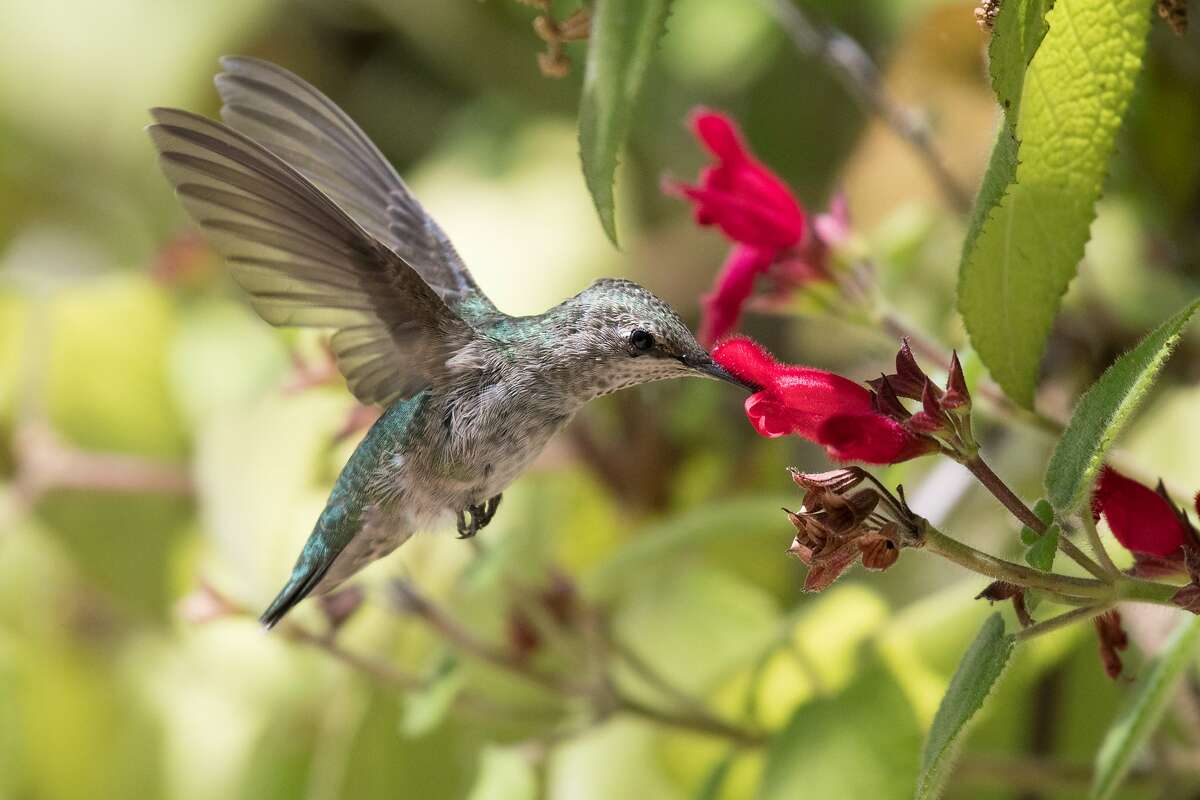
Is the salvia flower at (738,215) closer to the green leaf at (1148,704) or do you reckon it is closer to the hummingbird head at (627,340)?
the hummingbird head at (627,340)

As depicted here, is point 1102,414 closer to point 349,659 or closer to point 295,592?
point 295,592

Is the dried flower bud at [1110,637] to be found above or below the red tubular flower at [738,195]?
below

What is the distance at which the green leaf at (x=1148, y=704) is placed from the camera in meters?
0.90

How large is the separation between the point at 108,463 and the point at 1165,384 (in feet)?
4.79

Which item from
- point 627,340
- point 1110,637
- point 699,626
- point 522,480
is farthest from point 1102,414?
point 522,480

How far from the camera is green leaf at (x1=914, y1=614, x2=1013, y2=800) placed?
0.70 m

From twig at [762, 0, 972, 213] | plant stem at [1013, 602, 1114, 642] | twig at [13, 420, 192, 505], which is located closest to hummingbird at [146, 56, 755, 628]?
plant stem at [1013, 602, 1114, 642]

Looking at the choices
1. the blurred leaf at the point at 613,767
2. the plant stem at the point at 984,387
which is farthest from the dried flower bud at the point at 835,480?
the blurred leaf at the point at 613,767

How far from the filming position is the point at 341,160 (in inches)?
42.0

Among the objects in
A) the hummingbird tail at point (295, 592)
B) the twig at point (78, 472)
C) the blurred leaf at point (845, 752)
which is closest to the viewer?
the hummingbird tail at point (295, 592)

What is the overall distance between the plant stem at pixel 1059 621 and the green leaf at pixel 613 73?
0.96ft

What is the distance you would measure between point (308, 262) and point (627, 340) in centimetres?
22

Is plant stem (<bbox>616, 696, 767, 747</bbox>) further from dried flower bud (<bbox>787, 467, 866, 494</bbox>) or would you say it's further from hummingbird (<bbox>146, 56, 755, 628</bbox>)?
dried flower bud (<bbox>787, 467, 866, 494</bbox>)

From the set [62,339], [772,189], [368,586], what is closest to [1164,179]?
[772,189]
